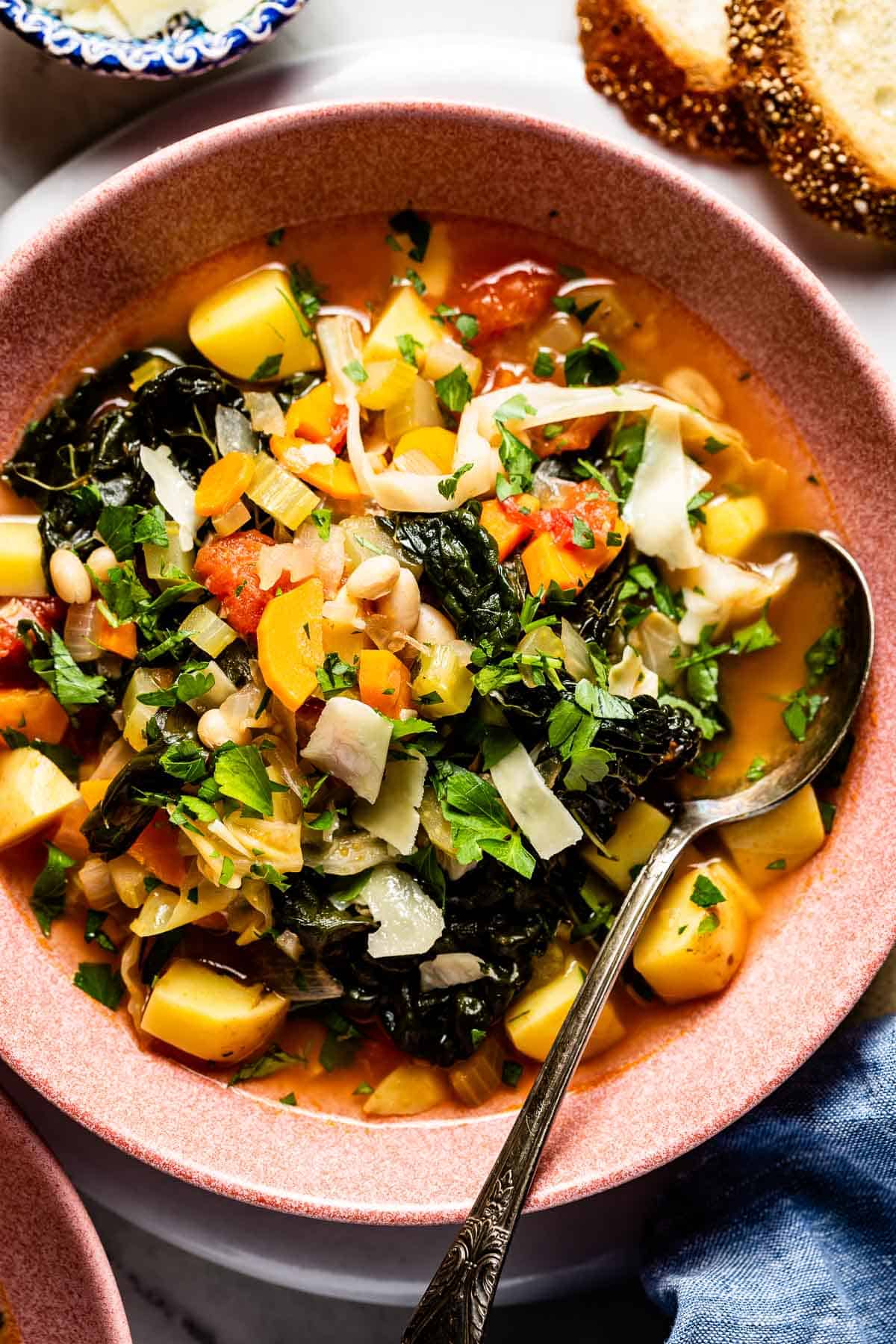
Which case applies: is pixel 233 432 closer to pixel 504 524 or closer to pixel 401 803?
pixel 504 524

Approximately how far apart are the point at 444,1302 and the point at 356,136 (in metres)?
3.20

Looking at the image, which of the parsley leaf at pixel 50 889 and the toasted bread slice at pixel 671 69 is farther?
the toasted bread slice at pixel 671 69

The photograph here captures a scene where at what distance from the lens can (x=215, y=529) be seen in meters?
3.43

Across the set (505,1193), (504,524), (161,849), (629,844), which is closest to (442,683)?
(504,524)

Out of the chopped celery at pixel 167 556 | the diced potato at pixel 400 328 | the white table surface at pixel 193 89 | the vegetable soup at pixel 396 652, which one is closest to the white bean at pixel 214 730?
the vegetable soup at pixel 396 652

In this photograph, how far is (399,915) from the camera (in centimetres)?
329

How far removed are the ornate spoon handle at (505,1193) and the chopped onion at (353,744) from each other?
2.69 feet

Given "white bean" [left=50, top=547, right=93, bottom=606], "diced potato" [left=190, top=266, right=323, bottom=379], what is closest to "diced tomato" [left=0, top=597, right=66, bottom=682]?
"white bean" [left=50, top=547, right=93, bottom=606]

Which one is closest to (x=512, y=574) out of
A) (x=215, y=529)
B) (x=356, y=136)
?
(x=215, y=529)

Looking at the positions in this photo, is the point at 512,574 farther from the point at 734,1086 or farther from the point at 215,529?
the point at 734,1086

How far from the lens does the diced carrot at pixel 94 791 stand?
3408 mm

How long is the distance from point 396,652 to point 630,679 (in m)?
0.68

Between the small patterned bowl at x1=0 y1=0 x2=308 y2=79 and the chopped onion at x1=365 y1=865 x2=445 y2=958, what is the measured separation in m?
2.37

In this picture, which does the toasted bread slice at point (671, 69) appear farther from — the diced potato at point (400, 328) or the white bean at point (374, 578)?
the white bean at point (374, 578)
